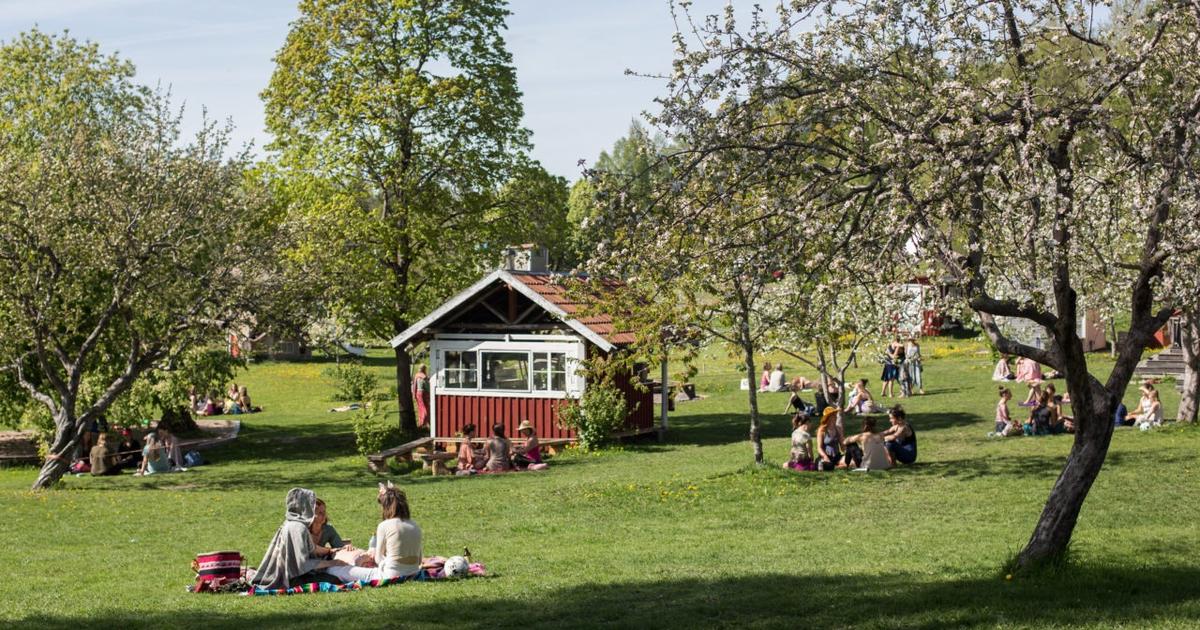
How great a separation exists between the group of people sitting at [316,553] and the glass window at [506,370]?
19158 millimetres

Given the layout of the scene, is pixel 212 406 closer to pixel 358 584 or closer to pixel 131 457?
pixel 131 457

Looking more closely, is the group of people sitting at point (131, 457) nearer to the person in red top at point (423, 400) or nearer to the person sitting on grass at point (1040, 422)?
the person in red top at point (423, 400)

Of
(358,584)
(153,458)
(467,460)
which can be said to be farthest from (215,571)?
(153,458)

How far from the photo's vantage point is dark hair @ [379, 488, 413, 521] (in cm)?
1358

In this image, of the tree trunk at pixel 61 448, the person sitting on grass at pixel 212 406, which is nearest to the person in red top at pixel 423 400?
the person sitting on grass at pixel 212 406

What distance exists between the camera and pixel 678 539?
16656 millimetres

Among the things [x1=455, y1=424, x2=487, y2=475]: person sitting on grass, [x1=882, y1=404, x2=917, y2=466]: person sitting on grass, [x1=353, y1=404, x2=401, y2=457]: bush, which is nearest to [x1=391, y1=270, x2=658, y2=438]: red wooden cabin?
[x1=353, y1=404, x2=401, y2=457]: bush

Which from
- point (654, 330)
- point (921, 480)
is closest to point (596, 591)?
point (921, 480)

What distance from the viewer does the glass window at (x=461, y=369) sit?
33.4 meters

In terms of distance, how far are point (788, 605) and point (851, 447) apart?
11.6 m

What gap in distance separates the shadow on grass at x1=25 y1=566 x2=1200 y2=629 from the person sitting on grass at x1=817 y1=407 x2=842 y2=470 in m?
9.71

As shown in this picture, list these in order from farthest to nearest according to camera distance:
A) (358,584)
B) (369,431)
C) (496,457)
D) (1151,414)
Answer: (369,431) < (1151,414) < (496,457) < (358,584)

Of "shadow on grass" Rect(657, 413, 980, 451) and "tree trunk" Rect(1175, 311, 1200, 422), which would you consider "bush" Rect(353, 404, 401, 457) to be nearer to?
"shadow on grass" Rect(657, 413, 980, 451)

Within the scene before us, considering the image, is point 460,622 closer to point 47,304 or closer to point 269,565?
point 269,565
